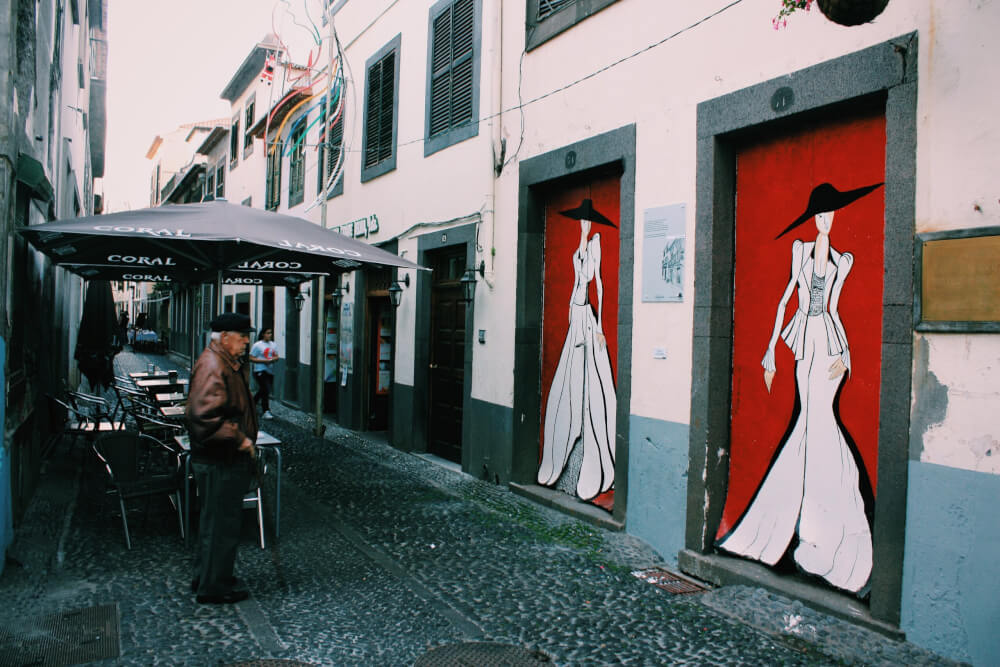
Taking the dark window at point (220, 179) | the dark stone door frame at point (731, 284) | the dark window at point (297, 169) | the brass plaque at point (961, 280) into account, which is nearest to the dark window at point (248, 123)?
the dark window at point (220, 179)

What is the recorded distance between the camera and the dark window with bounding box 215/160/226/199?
79.5 feet

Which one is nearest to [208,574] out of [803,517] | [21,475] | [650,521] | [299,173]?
[21,475]

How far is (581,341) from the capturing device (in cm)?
719

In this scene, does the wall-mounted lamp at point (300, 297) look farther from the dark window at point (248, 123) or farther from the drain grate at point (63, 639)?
the drain grate at point (63, 639)

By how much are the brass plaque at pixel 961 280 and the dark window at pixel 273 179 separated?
51.7 ft

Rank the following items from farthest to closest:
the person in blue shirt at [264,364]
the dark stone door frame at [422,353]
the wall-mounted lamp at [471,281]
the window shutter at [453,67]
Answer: the person in blue shirt at [264,364] < the dark stone door frame at [422,353] < the window shutter at [453,67] < the wall-mounted lamp at [471,281]

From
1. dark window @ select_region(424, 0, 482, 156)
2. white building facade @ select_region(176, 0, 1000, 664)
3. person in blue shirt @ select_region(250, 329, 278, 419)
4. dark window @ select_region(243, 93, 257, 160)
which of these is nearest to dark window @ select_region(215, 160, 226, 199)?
dark window @ select_region(243, 93, 257, 160)

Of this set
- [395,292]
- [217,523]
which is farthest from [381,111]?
[217,523]

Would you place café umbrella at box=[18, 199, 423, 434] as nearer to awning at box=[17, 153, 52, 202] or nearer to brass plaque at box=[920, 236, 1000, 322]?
awning at box=[17, 153, 52, 202]

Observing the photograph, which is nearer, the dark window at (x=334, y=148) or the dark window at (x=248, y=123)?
the dark window at (x=334, y=148)

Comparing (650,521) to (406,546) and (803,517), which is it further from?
(406,546)

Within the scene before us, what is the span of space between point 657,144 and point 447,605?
3.91 metres

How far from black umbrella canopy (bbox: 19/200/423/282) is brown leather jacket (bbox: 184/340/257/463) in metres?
1.49

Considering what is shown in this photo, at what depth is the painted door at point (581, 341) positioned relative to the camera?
682cm
